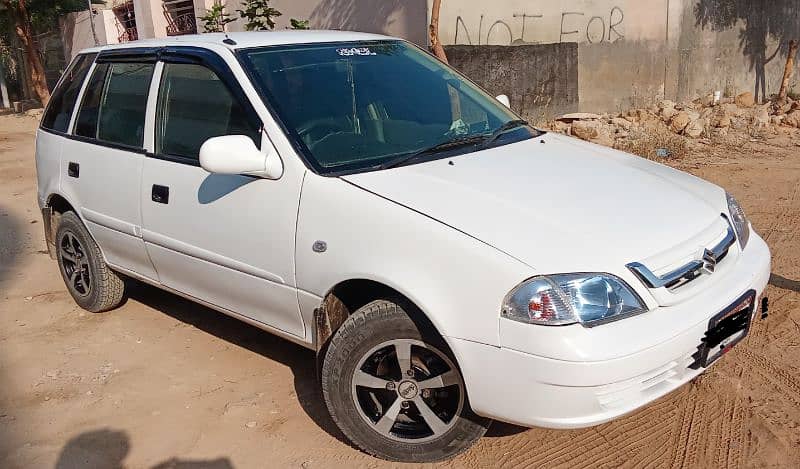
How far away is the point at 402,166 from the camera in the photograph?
3.26 metres

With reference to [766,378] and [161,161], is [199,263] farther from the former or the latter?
[766,378]

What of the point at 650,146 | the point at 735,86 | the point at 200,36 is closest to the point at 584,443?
the point at 200,36

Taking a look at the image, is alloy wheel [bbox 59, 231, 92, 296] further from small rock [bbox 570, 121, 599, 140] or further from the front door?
small rock [bbox 570, 121, 599, 140]

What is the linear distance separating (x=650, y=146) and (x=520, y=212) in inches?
273

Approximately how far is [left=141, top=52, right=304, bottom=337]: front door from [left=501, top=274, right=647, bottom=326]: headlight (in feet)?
3.68

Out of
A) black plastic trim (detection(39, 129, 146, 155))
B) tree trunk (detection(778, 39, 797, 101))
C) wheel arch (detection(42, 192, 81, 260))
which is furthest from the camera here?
tree trunk (detection(778, 39, 797, 101))

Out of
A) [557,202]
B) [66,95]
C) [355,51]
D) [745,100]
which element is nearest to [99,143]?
[66,95]

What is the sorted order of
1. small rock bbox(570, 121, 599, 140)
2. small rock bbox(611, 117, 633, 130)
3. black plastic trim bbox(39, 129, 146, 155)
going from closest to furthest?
black plastic trim bbox(39, 129, 146, 155), small rock bbox(570, 121, 599, 140), small rock bbox(611, 117, 633, 130)

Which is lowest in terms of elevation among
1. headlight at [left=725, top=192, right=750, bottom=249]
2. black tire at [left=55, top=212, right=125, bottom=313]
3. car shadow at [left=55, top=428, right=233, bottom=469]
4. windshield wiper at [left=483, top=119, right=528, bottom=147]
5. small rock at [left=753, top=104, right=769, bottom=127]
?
small rock at [left=753, top=104, right=769, bottom=127]

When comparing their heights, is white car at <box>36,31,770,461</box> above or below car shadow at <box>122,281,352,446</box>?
above

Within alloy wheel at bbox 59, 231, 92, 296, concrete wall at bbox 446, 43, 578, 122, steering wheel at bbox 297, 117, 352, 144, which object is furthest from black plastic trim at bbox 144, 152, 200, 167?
concrete wall at bbox 446, 43, 578, 122

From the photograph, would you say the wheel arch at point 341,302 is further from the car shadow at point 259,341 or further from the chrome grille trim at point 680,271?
the chrome grille trim at point 680,271

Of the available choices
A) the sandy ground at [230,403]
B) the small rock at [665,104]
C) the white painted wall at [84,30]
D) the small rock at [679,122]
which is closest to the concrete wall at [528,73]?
the small rock at [679,122]

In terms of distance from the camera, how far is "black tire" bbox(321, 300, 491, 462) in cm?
290
